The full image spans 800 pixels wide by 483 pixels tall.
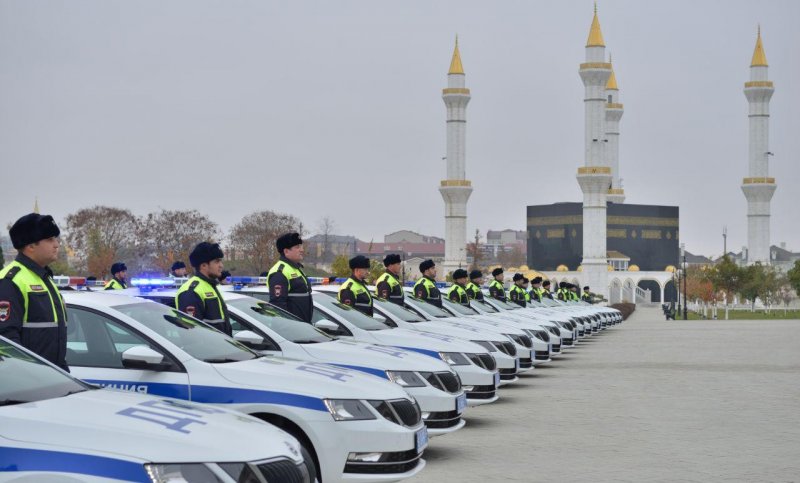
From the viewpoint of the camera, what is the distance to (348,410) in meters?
7.32

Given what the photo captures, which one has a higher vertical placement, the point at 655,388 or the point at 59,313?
the point at 59,313

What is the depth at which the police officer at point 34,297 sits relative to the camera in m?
6.84

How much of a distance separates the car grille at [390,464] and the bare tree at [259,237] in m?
68.8

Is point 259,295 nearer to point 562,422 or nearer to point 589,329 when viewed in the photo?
point 562,422

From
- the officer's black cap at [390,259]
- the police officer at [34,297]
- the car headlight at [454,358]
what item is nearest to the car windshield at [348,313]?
the car headlight at [454,358]

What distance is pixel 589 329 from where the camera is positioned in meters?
33.0

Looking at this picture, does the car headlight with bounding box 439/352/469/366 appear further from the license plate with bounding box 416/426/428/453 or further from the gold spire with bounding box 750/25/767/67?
the gold spire with bounding box 750/25/767/67

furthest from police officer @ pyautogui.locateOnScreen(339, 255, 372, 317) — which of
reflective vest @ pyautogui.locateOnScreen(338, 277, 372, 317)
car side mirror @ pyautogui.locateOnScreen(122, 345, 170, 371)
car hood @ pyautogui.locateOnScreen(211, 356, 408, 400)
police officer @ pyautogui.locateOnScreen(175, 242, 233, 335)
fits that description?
car side mirror @ pyautogui.locateOnScreen(122, 345, 170, 371)

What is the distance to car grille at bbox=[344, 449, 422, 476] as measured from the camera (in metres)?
7.27

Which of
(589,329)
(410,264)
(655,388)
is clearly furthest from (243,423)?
(410,264)

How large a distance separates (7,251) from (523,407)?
336 feet

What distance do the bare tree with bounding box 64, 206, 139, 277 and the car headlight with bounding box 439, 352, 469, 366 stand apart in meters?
62.5

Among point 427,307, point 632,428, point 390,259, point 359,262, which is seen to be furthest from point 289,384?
point 390,259

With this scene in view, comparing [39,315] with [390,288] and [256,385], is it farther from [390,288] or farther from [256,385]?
[390,288]
